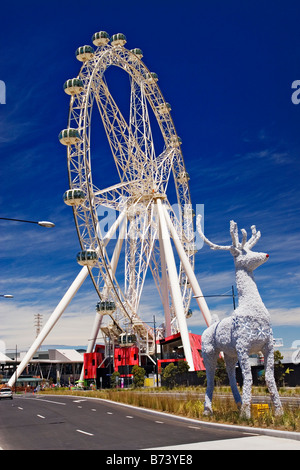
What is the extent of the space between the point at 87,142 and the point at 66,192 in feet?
17.4

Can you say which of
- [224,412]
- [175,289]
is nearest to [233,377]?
[224,412]

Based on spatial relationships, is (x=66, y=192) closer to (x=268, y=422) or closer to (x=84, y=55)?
(x=84, y=55)

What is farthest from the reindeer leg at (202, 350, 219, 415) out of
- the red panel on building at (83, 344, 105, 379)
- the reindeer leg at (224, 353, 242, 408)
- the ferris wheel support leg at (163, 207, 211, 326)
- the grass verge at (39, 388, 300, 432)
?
the red panel on building at (83, 344, 105, 379)

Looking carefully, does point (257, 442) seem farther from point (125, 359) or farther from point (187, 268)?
point (125, 359)

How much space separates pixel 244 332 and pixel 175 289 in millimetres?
36705

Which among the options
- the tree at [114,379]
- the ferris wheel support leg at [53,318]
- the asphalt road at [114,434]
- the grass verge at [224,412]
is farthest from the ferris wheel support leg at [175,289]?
the asphalt road at [114,434]

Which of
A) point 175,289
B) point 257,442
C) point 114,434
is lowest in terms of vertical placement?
point 114,434

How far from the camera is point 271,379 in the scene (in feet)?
52.1

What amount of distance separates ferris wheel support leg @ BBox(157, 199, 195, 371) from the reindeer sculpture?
106 ft

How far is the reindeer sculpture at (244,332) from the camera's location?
16047 mm

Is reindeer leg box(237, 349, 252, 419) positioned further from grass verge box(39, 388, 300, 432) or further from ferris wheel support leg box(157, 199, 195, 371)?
ferris wheel support leg box(157, 199, 195, 371)

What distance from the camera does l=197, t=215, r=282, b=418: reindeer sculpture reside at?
16047mm
